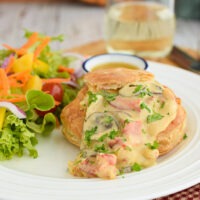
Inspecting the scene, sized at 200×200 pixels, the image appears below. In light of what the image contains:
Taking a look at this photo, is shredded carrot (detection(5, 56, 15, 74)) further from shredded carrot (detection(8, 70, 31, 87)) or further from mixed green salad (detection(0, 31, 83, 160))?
shredded carrot (detection(8, 70, 31, 87))

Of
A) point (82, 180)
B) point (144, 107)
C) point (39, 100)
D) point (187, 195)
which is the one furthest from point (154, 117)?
point (39, 100)

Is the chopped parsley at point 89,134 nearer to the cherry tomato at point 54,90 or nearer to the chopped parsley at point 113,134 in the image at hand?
the chopped parsley at point 113,134

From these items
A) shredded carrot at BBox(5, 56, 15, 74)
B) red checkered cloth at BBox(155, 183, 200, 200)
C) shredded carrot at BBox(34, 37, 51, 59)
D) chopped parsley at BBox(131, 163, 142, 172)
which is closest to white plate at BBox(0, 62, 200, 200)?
chopped parsley at BBox(131, 163, 142, 172)

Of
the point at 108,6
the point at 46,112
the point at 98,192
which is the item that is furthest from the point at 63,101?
the point at 108,6

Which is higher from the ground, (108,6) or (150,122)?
(150,122)

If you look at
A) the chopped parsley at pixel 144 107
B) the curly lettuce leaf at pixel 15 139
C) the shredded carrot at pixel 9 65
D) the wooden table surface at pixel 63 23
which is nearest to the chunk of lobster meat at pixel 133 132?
the chopped parsley at pixel 144 107

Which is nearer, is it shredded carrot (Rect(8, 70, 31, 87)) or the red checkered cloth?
the red checkered cloth

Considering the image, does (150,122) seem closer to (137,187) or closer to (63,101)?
(137,187)
